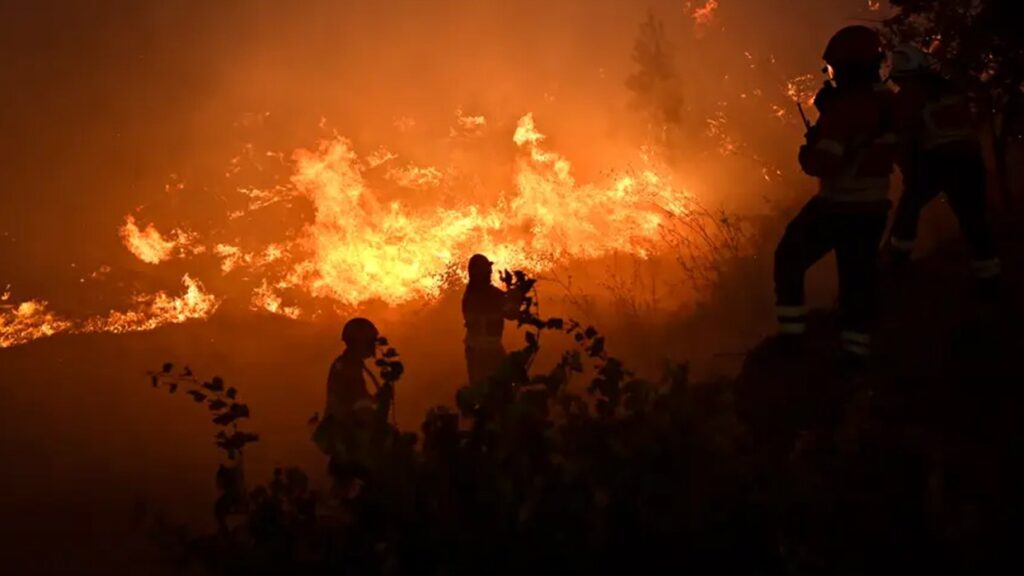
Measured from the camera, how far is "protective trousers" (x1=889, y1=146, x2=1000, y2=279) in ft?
19.8

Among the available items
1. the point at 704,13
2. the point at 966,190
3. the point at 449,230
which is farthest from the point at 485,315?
the point at 704,13

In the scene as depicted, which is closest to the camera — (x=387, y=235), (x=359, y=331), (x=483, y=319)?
(x=359, y=331)

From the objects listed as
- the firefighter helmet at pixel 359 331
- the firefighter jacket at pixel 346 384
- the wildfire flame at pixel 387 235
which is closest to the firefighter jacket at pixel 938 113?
the firefighter helmet at pixel 359 331

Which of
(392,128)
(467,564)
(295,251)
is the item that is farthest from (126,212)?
(467,564)

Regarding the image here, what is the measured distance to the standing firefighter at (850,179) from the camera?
5.25 m

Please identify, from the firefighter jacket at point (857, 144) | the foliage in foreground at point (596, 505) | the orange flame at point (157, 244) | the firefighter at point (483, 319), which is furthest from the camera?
the orange flame at point (157, 244)

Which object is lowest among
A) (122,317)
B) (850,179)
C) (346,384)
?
(346,384)

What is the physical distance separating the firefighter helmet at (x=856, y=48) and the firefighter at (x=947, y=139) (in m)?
0.92

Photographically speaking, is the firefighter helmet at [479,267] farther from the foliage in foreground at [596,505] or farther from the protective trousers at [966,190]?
the foliage in foreground at [596,505]

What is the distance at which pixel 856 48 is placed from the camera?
524 cm

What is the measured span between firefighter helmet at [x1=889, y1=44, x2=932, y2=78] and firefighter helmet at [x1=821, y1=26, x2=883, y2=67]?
0.95 meters

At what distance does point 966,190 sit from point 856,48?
1691mm

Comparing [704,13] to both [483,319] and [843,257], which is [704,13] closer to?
[483,319]

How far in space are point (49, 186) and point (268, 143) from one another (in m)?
4.92
